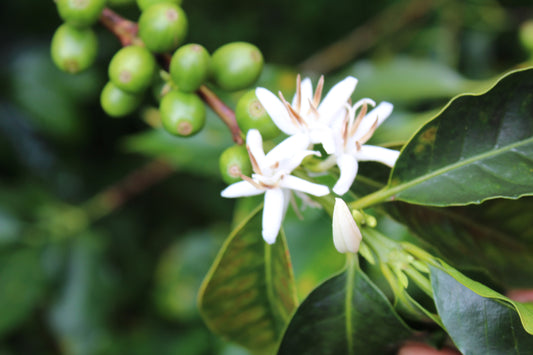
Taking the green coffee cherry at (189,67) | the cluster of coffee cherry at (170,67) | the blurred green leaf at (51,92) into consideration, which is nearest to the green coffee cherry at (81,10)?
the cluster of coffee cherry at (170,67)

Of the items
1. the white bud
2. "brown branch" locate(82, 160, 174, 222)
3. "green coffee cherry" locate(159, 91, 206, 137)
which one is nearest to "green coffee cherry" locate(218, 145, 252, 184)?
"green coffee cherry" locate(159, 91, 206, 137)

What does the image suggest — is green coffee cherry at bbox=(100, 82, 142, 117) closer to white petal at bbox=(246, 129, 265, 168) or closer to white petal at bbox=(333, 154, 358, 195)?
white petal at bbox=(246, 129, 265, 168)

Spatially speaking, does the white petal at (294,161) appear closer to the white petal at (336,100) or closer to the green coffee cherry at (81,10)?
the white petal at (336,100)

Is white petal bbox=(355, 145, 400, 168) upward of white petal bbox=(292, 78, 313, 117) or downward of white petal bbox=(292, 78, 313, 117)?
downward

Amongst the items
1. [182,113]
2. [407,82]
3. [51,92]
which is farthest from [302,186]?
[51,92]

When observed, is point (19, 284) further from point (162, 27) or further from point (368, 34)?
point (368, 34)

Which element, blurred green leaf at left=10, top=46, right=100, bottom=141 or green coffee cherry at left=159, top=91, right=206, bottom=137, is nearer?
green coffee cherry at left=159, top=91, right=206, bottom=137
